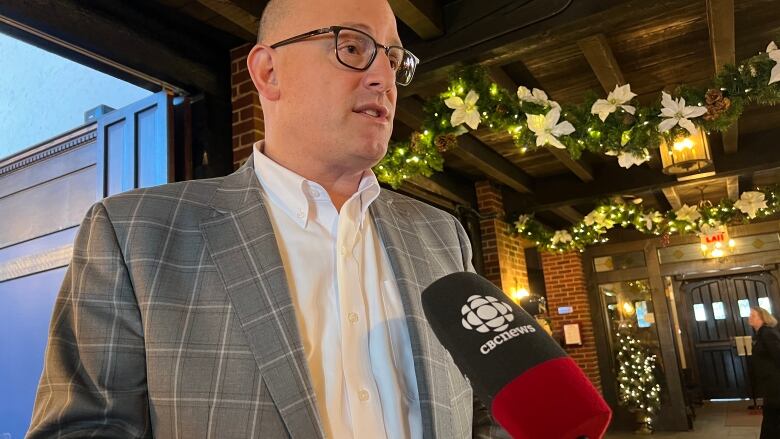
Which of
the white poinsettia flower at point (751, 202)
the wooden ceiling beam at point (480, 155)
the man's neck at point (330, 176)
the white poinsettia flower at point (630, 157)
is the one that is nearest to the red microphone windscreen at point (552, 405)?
the man's neck at point (330, 176)

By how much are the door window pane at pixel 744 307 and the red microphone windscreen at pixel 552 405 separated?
41.3 ft

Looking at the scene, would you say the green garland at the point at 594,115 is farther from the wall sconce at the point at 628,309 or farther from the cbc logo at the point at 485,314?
the wall sconce at the point at 628,309

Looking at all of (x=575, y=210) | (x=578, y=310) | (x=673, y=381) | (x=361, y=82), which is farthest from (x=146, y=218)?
(x=673, y=381)

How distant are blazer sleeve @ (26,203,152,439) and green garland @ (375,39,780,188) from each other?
2780 millimetres

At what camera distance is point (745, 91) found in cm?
338

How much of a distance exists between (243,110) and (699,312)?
11545 millimetres

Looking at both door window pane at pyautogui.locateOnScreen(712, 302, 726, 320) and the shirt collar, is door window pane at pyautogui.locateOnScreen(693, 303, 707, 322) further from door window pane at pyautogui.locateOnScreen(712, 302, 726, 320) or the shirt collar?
the shirt collar

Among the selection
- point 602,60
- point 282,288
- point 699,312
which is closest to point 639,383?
point 699,312

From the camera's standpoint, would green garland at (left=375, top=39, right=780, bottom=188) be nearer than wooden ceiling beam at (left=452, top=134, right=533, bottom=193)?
Yes

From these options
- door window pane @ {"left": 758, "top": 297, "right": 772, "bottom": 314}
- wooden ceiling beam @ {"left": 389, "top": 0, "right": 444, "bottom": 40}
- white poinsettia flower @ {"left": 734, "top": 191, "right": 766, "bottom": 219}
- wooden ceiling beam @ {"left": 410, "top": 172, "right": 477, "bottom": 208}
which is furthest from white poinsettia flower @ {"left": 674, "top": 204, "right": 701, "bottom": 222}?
wooden ceiling beam @ {"left": 389, "top": 0, "right": 444, "bottom": 40}

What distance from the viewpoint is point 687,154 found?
14.8 feet

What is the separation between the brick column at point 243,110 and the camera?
10.6 feet

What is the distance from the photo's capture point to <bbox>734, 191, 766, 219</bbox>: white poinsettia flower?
702 centimetres

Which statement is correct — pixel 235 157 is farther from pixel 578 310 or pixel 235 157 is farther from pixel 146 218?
pixel 578 310
